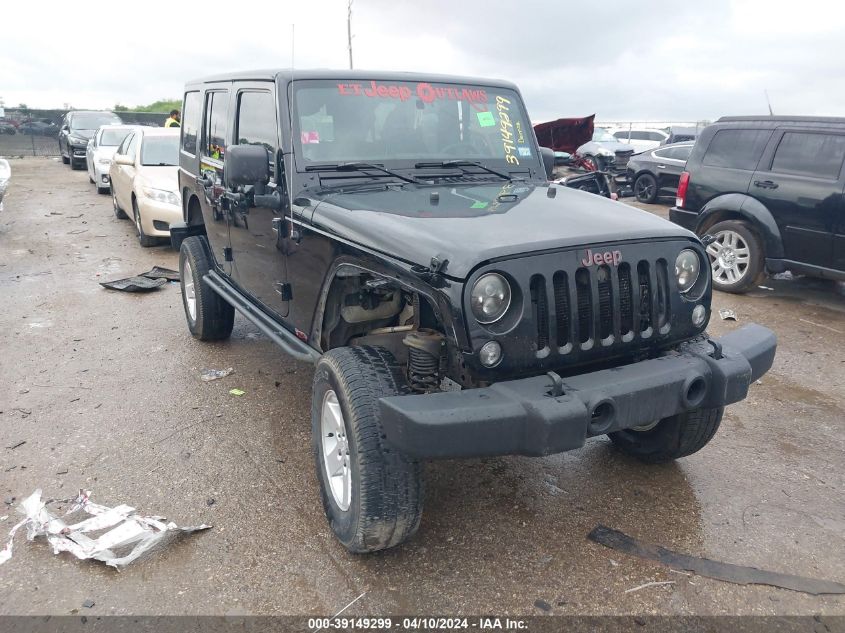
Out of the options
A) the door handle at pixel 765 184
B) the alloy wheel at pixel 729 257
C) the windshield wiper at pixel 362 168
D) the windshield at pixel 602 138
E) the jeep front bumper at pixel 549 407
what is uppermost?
the windshield at pixel 602 138

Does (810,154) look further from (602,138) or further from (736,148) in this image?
(602,138)

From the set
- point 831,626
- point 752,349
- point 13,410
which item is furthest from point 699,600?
point 13,410

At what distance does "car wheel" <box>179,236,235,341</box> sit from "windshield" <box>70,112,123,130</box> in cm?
1807

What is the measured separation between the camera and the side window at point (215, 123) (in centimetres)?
467

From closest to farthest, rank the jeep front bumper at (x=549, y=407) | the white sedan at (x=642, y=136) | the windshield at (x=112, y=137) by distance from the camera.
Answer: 1. the jeep front bumper at (x=549, y=407)
2. the windshield at (x=112, y=137)
3. the white sedan at (x=642, y=136)

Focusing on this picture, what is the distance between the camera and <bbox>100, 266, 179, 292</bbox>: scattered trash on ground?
747 centimetres

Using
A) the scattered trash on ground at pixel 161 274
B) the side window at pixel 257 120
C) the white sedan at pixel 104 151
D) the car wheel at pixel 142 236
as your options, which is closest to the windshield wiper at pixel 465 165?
the side window at pixel 257 120

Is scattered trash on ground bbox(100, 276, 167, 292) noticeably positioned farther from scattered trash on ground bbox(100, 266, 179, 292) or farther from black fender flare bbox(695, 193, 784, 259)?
black fender flare bbox(695, 193, 784, 259)

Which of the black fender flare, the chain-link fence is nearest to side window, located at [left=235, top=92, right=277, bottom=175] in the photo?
the black fender flare

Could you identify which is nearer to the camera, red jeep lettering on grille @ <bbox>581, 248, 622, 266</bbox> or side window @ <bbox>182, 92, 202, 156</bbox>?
red jeep lettering on grille @ <bbox>581, 248, 622, 266</bbox>

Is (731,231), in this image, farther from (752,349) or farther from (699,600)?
(699,600)

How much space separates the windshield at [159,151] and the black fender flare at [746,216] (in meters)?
7.19

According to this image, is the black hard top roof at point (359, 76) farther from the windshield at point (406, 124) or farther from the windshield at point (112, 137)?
the windshield at point (112, 137)

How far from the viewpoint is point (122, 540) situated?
3.03 metres
